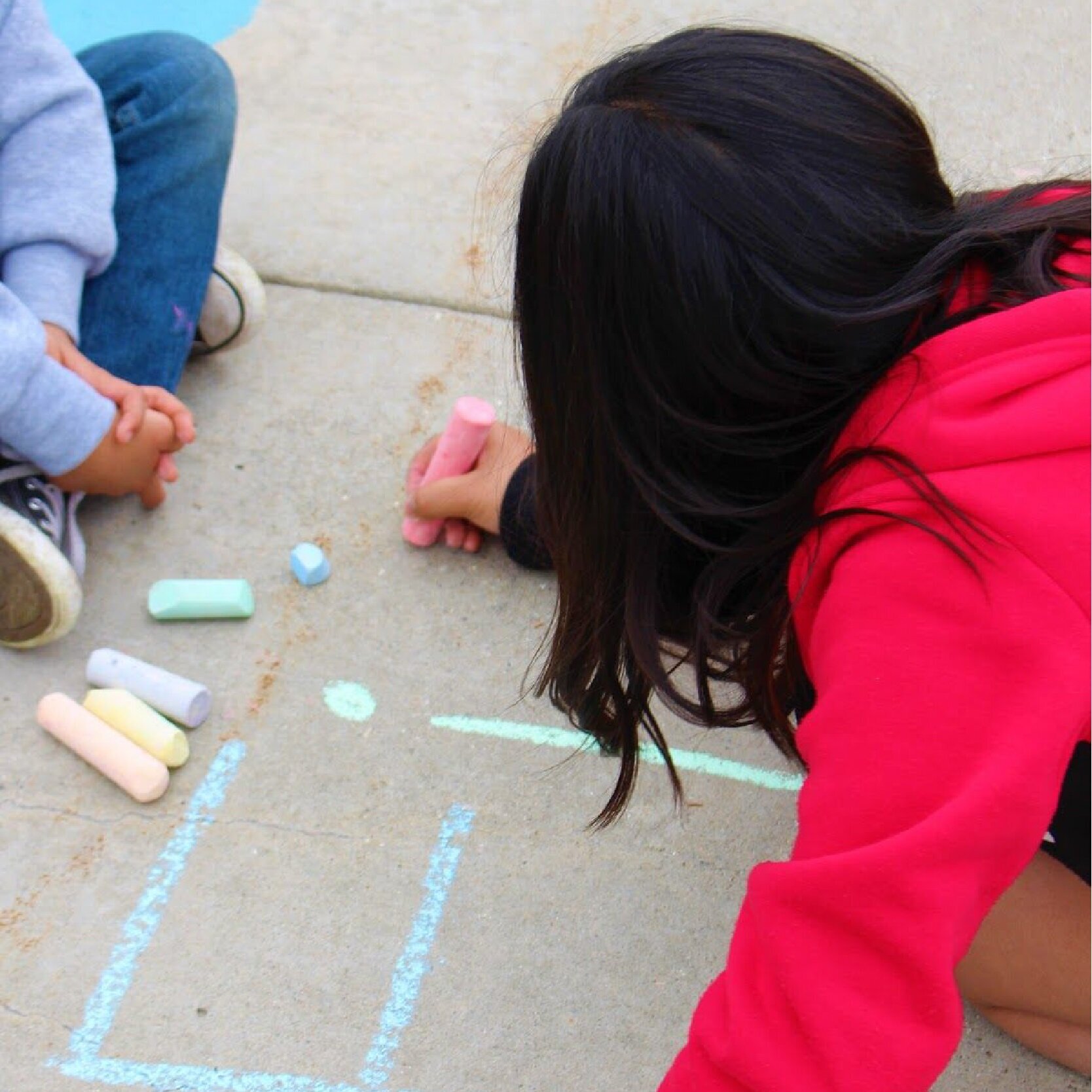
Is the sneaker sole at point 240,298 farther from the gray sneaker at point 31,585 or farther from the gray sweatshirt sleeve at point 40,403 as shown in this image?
the gray sneaker at point 31,585

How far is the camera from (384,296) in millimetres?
2232

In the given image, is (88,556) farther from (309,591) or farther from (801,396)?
(801,396)

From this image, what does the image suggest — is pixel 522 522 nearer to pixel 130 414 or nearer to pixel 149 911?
pixel 130 414

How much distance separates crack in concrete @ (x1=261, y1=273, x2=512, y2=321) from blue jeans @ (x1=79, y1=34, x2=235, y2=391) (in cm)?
22

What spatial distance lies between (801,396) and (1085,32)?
2451 mm

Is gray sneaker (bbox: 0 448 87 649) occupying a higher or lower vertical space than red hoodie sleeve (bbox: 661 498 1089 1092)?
lower

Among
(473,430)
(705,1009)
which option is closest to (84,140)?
(473,430)

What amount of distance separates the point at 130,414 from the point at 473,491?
500 millimetres

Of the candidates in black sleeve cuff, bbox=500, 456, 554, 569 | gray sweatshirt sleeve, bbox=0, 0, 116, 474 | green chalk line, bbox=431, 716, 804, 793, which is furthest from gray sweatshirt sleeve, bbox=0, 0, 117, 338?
green chalk line, bbox=431, 716, 804, 793

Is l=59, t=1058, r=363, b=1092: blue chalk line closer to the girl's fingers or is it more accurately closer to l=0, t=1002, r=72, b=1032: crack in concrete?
l=0, t=1002, r=72, b=1032: crack in concrete

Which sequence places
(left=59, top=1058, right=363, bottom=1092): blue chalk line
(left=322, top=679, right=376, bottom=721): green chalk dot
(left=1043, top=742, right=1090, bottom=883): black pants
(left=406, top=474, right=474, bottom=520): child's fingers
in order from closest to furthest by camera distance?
(left=1043, top=742, right=1090, bottom=883): black pants < (left=59, top=1058, right=363, bottom=1092): blue chalk line < (left=322, top=679, right=376, bottom=721): green chalk dot < (left=406, top=474, right=474, bottom=520): child's fingers

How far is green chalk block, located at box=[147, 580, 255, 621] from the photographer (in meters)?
1.70

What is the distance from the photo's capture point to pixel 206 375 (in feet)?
6.80

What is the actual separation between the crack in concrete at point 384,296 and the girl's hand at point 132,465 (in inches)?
19.7
